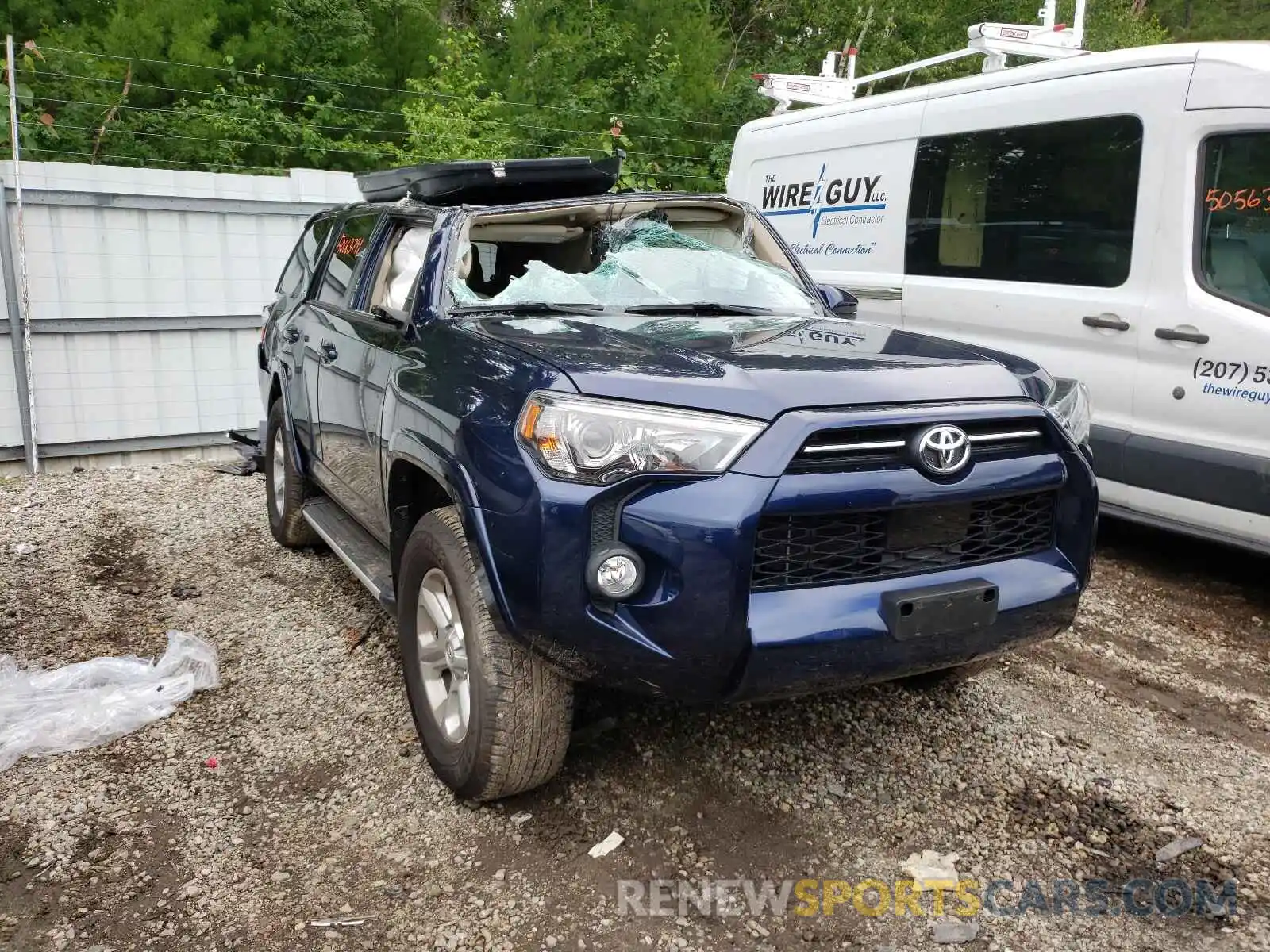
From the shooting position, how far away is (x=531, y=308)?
3.30 metres

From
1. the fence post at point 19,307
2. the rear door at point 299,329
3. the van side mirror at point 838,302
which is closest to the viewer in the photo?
the van side mirror at point 838,302

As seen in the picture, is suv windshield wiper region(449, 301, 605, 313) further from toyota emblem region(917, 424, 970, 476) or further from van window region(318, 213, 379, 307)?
toyota emblem region(917, 424, 970, 476)

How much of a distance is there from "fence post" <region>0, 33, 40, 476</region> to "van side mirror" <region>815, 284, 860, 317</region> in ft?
19.1

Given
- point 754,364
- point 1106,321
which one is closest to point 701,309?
point 754,364

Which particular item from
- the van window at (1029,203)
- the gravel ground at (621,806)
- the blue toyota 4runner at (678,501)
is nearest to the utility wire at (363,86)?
the van window at (1029,203)

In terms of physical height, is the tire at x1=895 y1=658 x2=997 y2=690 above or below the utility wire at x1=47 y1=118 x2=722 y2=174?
below

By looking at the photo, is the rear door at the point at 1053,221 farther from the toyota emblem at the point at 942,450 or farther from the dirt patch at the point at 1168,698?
the toyota emblem at the point at 942,450

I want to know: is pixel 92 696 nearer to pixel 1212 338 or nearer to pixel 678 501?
pixel 678 501

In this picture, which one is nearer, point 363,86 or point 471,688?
point 471,688

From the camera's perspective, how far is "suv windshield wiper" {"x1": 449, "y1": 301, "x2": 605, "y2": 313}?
3.27m

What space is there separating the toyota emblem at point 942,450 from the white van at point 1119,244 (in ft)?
8.65

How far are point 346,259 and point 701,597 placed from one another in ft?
9.47

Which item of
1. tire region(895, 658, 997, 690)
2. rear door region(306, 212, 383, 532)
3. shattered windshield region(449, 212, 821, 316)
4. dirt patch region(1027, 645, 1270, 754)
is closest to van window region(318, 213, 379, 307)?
rear door region(306, 212, 383, 532)

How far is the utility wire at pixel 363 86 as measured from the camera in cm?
1050
